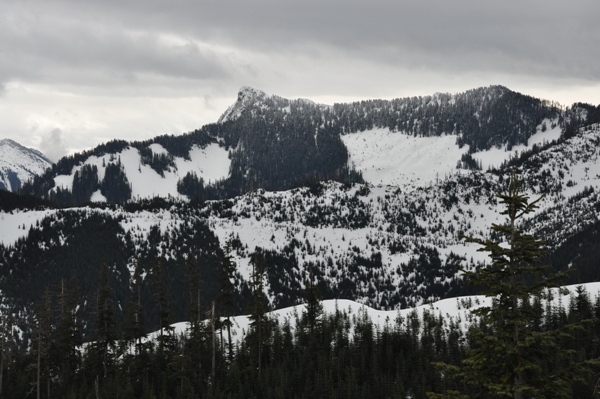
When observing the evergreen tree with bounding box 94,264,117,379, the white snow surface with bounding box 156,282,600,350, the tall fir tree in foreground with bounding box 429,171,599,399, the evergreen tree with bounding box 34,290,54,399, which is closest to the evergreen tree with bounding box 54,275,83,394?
the evergreen tree with bounding box 34,290,54,399

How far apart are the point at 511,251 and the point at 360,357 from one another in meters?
77.8

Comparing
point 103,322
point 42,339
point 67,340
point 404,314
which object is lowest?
point 404,314

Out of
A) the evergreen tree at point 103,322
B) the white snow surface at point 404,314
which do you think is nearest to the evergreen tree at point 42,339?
the evergreen tree at point 103,322

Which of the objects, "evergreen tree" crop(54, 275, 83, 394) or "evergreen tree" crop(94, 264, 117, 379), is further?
"evergreen tree" crop(54, 275, 83, 394)

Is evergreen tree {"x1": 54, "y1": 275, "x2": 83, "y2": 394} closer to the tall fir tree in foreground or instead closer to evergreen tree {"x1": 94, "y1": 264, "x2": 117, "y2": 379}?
evergreen tree {"x1": 94, "y1": 264, "x2": 117, "y2": 379}

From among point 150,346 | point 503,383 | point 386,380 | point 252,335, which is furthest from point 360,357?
point 503,383

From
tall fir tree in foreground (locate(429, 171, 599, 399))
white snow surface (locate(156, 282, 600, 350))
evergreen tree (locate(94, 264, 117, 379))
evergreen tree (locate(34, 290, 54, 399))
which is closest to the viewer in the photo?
tall fir tree in foreground (locate(429, 171, 599, 399))

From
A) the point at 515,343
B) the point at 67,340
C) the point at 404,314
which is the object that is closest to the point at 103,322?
the point at 67,340

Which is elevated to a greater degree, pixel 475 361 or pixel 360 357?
pixel 475 361

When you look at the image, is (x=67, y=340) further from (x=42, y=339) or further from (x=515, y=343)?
(x=515, y=343)

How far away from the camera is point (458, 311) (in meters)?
108

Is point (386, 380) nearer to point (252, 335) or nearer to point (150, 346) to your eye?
point (252, 335)

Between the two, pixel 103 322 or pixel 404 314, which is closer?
pixel 103 322

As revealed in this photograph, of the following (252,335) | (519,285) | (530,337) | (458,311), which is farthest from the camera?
(458,311)
